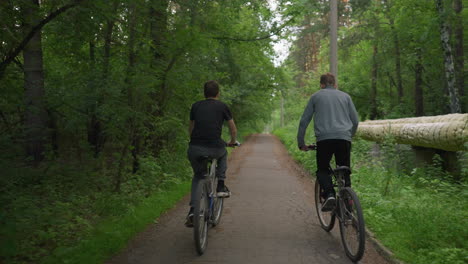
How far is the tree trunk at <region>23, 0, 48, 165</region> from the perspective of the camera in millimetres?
4234

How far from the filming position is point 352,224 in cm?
388

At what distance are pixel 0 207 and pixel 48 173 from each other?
6.90 feet

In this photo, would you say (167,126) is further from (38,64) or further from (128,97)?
(38,64)

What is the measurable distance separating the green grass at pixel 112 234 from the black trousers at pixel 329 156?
274cm

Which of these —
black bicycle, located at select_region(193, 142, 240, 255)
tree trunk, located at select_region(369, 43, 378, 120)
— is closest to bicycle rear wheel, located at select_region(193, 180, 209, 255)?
black bicycle, located at select_region(193, 142, 240, 255)

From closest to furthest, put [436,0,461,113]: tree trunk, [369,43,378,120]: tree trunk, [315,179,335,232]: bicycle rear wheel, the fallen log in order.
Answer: [315,179,335,232]: bicycle rear wheel
the fallen log
[436,0,461,113]: tree trunk
[369,43,378,120]: tree trunk

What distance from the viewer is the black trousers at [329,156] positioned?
436cm

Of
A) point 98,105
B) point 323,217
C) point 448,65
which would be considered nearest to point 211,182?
point 323,217

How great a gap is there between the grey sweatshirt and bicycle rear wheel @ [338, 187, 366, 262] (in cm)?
73

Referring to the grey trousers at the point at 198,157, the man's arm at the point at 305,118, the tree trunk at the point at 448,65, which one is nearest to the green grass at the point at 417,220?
the man's arm at the point at 305,118

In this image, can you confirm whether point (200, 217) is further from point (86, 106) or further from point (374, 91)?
point (374, 91)

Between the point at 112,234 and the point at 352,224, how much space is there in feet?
9.86

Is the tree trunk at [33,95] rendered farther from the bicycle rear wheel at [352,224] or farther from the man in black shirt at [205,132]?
the bicycle rear wheel at [352,224]

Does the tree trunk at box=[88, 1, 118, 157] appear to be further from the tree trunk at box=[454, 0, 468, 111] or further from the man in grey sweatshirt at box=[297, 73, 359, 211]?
the tree trunk at box=[454, 0, 468, 111]
